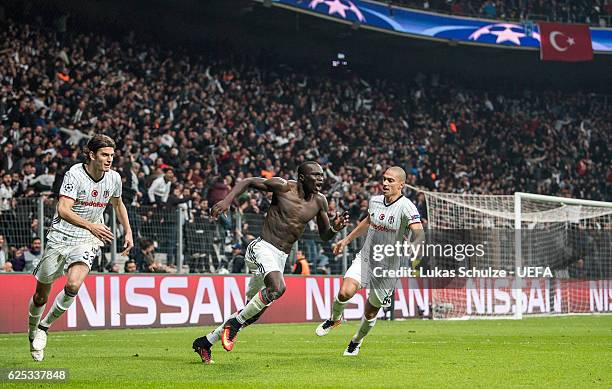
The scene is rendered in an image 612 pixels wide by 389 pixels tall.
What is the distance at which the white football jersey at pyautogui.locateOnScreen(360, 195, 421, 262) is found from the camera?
12.9 metres

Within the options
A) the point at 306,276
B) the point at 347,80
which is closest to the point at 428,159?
the point at 347,80

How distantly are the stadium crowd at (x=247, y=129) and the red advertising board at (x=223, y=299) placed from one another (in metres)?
0.65

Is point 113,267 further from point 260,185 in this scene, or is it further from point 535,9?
point 535,9

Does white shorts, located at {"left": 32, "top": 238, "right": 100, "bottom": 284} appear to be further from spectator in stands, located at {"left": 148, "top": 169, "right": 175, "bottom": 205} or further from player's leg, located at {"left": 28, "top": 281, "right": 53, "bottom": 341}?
spectator in stands, located at {"left": 148, "top": 169, "right": 175, "bottom": 205}

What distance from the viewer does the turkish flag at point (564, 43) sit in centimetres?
4175

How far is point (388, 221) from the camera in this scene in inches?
510

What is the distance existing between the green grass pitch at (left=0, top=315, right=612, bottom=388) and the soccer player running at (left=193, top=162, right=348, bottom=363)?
636 mm

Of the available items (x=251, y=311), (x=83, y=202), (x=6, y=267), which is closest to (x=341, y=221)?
(x=251, y=311)

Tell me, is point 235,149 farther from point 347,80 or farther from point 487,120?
point 487,120

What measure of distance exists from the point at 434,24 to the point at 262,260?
99.2ft

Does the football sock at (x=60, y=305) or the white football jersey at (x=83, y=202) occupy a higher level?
the white football jersey at (x=83, y=202)

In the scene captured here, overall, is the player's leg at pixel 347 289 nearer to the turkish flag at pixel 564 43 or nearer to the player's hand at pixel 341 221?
the player's hand at pixel 341 221

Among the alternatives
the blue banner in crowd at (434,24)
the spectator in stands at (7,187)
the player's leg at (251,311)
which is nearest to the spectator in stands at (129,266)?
the spectator in stands at (7,187)

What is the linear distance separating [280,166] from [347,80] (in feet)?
36.5
